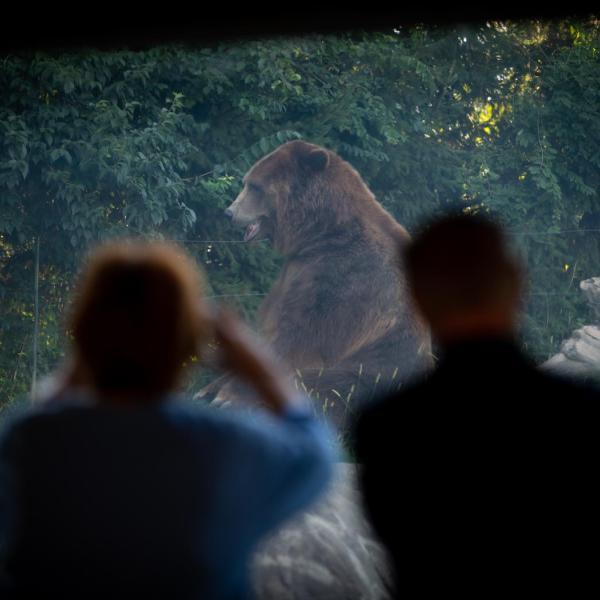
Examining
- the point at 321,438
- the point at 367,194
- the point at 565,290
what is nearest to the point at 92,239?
the point at 367,194

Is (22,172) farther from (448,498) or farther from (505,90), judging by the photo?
(448,498)

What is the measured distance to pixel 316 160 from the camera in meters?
7.21

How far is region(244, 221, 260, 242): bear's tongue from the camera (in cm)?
761

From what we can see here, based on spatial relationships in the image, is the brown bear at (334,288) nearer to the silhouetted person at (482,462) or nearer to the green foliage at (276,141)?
the green foliage at (276,141)

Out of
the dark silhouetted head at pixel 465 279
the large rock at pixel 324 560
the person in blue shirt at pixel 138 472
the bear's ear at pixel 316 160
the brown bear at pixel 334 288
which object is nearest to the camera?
the person in blue shirt at pixel 138 472

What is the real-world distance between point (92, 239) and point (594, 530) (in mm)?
8306

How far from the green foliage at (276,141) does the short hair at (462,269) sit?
Answer: 7.13 metres

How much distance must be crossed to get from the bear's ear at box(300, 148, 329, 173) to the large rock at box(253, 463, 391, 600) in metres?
3.61

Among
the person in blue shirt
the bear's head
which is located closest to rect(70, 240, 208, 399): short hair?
the person in blue shirt

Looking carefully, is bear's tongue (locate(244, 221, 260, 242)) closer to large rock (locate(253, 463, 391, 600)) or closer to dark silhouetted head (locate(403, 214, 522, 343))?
large rock (locate(253, 463, 391, 600))

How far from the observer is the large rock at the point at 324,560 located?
3.44 m

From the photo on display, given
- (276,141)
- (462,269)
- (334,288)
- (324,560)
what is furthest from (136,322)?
(276,141)

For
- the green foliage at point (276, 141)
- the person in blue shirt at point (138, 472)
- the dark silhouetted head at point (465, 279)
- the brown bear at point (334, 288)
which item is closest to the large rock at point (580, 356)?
the brown bear at point (334, 288)

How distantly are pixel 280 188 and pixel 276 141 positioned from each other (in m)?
3.21
